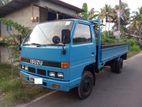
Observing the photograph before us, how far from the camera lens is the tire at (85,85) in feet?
17.6

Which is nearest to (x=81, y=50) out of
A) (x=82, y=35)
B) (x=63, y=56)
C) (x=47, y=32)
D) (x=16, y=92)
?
(x=82, y=35)

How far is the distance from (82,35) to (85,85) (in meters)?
1.39

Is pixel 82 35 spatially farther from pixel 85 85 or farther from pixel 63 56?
pixel 85 85

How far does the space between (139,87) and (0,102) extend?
4.55 meters

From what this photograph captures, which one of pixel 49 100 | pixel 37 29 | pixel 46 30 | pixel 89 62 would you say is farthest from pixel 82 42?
pixel 49 100

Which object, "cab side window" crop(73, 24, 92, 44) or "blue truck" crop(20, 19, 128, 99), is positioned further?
"cab side window" crop(73, 24, 92, 44)

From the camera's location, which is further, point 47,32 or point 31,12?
point 31,12

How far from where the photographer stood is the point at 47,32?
17.7 feet

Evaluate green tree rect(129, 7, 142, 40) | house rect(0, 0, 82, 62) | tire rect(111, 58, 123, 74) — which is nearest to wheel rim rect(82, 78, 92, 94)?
tire rect(111, 58, 123, 74)

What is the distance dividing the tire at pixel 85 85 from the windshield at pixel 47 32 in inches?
52.5

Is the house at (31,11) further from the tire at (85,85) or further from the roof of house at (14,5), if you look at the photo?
the tire at (85,85)

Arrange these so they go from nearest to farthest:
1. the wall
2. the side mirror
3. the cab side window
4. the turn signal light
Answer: the side mirror → the turn signal light → the cab side window → the wall

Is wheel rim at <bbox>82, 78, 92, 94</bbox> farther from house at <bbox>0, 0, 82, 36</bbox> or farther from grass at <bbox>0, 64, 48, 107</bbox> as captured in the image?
house at <bbox>0, 0, 82, 36</bbox>

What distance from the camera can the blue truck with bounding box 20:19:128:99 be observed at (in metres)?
4.65
